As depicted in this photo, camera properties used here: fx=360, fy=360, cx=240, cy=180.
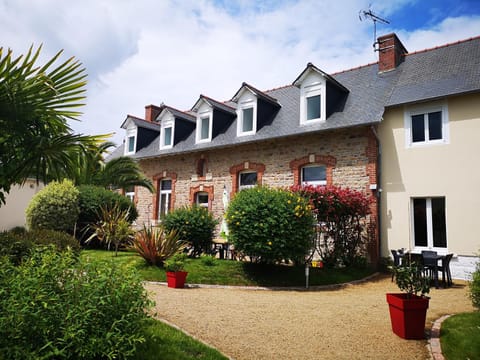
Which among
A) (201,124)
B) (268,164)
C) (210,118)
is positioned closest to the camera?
(268,164)

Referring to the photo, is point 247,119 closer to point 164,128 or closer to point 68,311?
point 164,128

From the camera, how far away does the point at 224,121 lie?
16109 mm

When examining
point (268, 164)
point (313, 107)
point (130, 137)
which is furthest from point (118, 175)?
point (313, 107)

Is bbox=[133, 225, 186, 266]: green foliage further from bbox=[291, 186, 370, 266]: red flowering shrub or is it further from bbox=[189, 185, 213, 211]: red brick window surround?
bbox=[189, 185, 213, 211]: red brick window surround

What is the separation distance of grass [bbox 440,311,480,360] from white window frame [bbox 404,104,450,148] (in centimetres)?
614

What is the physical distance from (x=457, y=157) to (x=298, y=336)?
26.1ft

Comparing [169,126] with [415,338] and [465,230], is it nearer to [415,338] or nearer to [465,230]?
[465,230]

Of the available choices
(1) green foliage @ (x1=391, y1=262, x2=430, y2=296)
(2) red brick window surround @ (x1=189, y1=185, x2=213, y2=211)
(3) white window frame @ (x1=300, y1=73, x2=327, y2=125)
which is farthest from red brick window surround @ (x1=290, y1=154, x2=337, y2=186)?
(1) green foliage @ (x1=391, y1=262, x2=430, y2=296)

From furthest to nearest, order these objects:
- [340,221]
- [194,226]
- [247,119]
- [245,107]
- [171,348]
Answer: [247,119]
[245,107]
[340,221]
[194,226]
[171,348]

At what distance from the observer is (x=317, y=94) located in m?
12.8

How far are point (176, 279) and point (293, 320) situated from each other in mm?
3068

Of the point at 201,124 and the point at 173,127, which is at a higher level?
the point at 173,127

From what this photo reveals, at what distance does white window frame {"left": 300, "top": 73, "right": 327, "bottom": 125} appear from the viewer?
1246 cm

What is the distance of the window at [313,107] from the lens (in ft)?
42.3
